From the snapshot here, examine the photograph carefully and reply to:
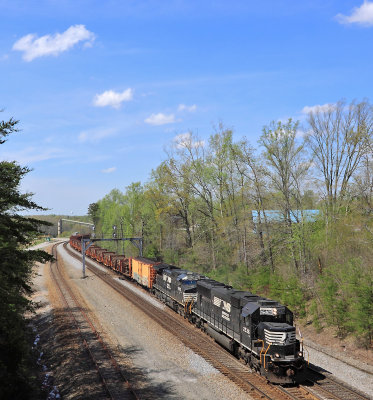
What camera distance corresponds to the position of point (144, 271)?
3991cm

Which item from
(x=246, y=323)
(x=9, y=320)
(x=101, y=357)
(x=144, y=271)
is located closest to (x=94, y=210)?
(x=144, y=271)

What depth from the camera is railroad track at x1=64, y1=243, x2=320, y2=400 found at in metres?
16.1

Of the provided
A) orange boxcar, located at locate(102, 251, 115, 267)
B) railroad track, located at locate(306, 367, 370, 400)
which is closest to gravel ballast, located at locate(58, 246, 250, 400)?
railroad track, located at locate(306, 367, 370, 400)

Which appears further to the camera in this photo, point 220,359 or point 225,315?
point 225,315

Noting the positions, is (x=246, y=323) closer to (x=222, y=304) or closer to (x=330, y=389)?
(x=222, y=304)

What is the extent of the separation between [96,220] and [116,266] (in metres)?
84.3

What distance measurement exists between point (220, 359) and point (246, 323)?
10.6 ft

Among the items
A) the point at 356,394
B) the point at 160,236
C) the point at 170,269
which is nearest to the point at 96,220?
the point at 160,236

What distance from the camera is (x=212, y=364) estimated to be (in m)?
19.5

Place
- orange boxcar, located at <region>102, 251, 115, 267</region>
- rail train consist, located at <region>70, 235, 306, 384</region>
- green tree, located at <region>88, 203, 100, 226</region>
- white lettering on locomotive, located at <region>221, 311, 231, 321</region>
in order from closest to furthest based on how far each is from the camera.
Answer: rail train consist, located at <region>70, 235, 306, 384</region> < white lettering on locomotive, located at <region>221, 311, 231, 321</region> < orange boxcar, located at <region>102, 251, 115, 267</region> < green tree, located at <region>88, 203, 100, 226</region>

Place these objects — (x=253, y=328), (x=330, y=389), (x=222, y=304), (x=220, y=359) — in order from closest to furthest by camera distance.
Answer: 1. (x=330, y=389)
2. (x=253, y=328)
3. (x=220, y=359)
4. (x=222, y=304)

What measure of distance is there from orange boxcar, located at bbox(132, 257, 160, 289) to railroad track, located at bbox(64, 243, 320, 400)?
9.67 ft

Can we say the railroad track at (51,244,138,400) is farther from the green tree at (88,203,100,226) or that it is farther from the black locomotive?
the green tree at (88,203,100,226)

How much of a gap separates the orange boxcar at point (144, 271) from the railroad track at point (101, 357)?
6.99 meters
